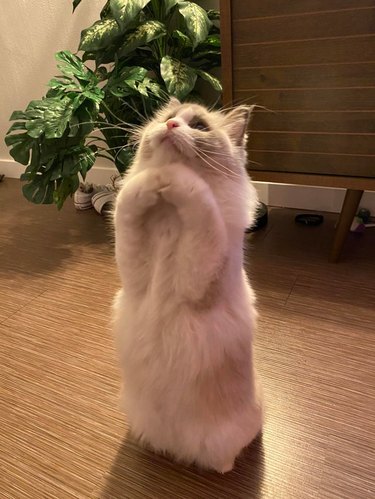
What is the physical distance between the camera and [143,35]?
1794mm

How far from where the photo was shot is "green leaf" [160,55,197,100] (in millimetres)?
1732

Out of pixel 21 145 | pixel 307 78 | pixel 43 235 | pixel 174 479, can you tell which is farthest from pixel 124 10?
pixel 174 479

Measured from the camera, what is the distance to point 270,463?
3.09ft

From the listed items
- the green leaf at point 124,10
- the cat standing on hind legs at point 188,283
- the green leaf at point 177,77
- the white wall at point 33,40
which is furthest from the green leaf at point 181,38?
the cat standing on hind legs at point 188,283

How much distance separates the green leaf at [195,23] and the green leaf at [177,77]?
4.7 inches

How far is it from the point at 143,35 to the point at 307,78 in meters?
0.80

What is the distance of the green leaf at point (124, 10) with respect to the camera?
1.69 metres

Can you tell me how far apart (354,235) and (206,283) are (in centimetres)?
145

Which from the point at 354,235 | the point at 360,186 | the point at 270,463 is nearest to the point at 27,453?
the point at 270,463

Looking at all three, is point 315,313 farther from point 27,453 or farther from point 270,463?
point 27,453

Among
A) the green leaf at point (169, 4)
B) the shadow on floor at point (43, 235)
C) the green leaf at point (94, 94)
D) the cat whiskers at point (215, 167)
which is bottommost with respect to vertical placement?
the shadow on floor at point (43, 235)

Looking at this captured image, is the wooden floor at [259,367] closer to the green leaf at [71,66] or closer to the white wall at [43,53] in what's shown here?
the white wall at [43,53]

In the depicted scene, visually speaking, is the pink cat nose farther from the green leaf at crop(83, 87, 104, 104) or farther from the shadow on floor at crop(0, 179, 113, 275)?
the shadow on floor at crop(0, 179, 113, 275)

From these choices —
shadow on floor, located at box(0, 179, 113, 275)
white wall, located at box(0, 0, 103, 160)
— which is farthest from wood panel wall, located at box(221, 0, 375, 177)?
white wall, located at box(0, 0, 103, 160)
